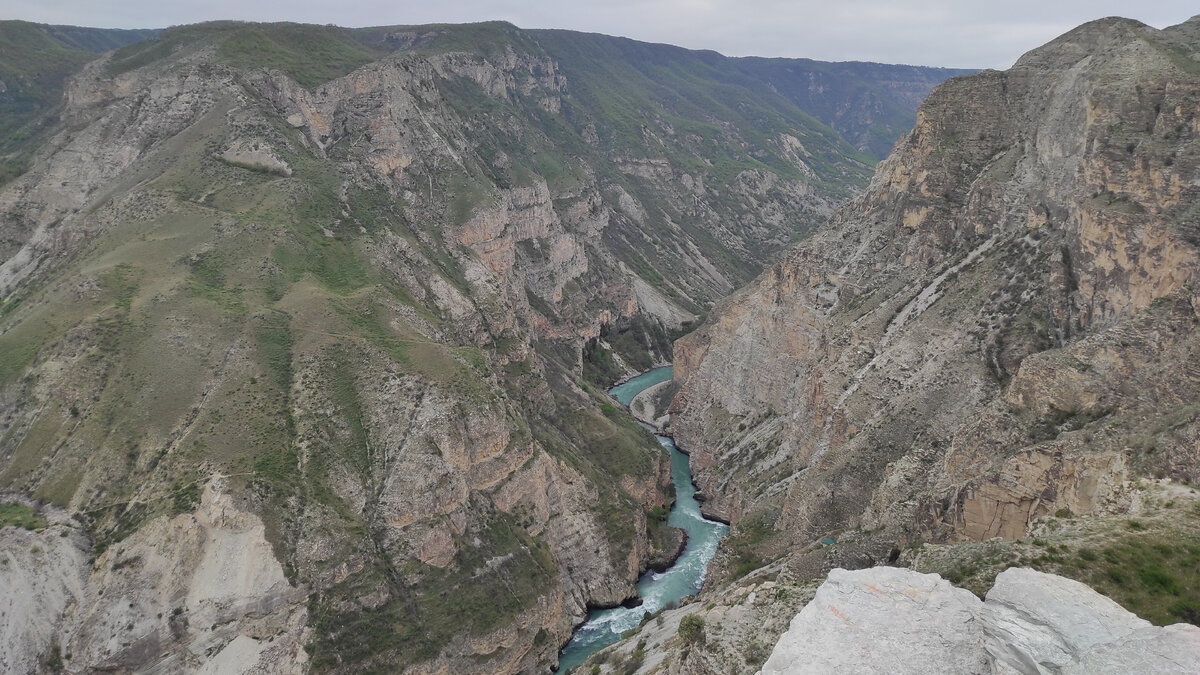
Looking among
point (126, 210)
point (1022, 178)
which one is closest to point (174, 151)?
point (126, 210)

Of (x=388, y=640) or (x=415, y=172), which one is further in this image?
(x=415, y=172)

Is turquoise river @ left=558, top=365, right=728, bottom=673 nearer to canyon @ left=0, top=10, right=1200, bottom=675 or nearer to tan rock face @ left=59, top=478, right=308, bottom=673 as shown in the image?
canyon @ left=0, top=10, right=1200, bottom=675

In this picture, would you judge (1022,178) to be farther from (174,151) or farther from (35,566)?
(174,151)

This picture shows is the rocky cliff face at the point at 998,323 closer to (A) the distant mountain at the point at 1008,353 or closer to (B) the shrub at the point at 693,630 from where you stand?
(A) the distant mountain at the point at 1008,353

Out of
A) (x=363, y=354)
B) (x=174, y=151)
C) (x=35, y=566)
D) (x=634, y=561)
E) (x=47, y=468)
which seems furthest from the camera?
(x=174, y=151)

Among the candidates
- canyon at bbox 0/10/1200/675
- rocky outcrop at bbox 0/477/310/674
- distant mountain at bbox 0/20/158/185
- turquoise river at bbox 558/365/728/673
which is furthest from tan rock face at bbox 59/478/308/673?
distant mountain at bbox 0/20/158/185

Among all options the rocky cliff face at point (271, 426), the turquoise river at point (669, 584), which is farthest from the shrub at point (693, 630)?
the turquoise river at point (669, 584)

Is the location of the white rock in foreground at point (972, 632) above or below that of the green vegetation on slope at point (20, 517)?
above
